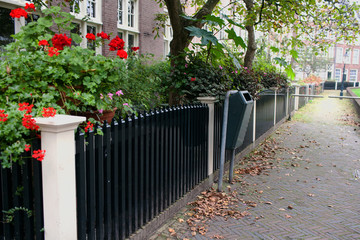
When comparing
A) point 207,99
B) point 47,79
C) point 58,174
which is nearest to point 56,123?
point 58,174

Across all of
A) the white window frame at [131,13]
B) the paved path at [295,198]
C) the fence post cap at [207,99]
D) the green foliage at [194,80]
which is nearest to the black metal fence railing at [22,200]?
the paved path at [295,198]

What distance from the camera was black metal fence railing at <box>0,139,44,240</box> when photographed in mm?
2201

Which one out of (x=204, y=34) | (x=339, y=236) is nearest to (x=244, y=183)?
(x=339, y=236)

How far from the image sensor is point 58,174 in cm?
222

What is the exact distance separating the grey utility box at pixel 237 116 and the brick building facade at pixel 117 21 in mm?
5144

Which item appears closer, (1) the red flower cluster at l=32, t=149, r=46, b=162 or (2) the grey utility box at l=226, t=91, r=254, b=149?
(1) the red flower cluster at l=32, t=149, r=46, b=162

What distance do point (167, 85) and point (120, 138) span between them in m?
3.39

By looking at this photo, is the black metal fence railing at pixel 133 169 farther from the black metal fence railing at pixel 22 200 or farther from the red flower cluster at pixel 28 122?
the red flower cluster at pixel 28 122

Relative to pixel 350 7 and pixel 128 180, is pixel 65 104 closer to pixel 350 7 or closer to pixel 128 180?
pixel 128 180

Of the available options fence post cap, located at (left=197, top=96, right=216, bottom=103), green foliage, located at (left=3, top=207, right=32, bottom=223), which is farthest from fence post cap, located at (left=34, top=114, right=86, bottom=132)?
fence post cap, located at (left=197, top=96, right=216, bottom=103)

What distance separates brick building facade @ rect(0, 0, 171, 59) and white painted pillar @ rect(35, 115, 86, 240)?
6.64 meters

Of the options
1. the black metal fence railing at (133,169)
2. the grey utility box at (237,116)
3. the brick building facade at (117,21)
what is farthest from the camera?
the brick building facade at (117,21)

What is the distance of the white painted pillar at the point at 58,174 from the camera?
218cm

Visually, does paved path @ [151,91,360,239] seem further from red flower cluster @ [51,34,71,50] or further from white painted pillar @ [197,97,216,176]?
red flower cluster @ [51,34,71,50]
